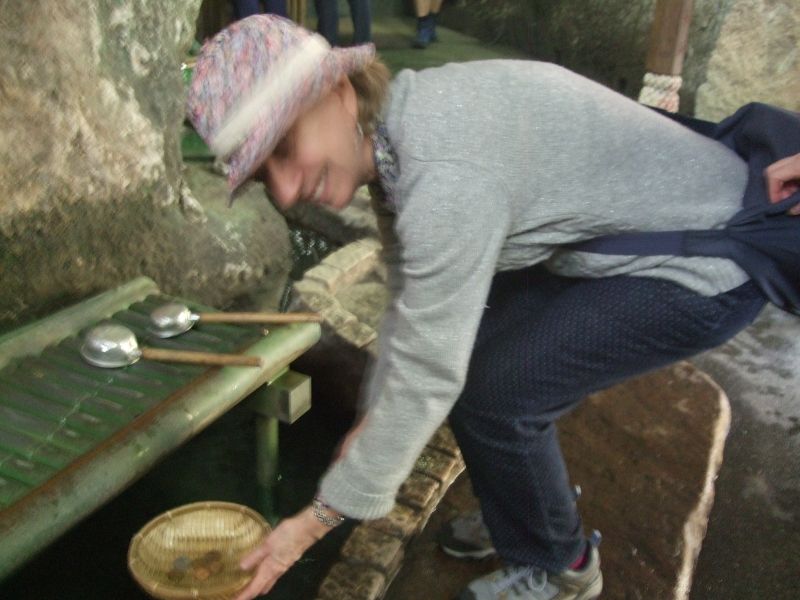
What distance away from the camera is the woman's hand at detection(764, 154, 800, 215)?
1.51 m

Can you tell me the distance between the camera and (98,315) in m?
2.58

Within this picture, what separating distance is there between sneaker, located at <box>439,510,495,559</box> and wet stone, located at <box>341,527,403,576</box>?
153mm

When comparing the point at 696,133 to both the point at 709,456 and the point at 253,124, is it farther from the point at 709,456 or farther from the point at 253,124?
the point at 709,456

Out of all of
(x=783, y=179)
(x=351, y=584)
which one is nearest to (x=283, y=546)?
(x=351, y=584)

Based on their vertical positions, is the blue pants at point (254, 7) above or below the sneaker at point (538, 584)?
above

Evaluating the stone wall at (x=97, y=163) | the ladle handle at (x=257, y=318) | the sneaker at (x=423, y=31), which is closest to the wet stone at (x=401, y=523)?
the ladle handle at (x=257, y=318)

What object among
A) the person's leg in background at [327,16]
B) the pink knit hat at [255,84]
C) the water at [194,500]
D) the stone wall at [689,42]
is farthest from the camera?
the person's leg in background at [327,16]

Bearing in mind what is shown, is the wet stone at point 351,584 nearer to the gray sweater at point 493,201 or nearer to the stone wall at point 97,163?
the gray sweater at point 493,201

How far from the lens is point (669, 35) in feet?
15.0

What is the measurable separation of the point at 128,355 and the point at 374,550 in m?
0.99

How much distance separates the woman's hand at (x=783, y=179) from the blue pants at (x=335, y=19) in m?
5.22

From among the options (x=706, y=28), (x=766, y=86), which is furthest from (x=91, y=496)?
(x=706, y=28)

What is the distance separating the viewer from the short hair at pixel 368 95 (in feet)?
4.61

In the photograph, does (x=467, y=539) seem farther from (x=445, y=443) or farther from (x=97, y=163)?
(x=97, y=163)
